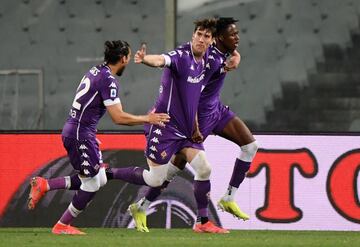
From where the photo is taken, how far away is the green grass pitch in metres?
9.47

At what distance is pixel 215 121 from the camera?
11.4 metres

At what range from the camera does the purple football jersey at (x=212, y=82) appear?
36.4 feet

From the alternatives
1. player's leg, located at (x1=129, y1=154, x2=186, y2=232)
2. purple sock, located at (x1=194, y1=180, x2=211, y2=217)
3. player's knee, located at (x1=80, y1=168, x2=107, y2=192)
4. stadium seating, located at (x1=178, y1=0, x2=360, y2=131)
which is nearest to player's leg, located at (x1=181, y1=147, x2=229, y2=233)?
purple sock, located at (x1=194, y1=180, x2=211, y2=217)

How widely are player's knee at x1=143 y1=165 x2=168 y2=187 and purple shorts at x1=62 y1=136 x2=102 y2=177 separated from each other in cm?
55

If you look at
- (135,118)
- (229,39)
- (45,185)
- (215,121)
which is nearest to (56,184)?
(45,185)

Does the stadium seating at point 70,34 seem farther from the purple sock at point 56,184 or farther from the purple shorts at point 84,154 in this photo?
the purple shorts at point 84,154

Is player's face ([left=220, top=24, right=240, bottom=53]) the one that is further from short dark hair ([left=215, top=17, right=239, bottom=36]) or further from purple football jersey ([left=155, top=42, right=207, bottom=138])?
purple football jersey ([left=155, top=42, right=207, bottom=138])

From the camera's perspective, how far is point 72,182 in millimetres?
11188

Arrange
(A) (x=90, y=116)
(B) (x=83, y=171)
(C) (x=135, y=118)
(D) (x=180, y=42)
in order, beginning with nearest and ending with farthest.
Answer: (C) (x=135, y=118) → (A) (x=90, y=116) → (B) (x=83, y=171) → (D) (x=180, y=42)

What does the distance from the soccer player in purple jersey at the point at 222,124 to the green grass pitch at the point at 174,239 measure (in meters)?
0.31

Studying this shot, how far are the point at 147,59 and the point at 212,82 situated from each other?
145cm

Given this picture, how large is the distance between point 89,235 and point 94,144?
831 millimetres

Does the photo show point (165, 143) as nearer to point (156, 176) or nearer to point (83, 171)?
point (156, 176)

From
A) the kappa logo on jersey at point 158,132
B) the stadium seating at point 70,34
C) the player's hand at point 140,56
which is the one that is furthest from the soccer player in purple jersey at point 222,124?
the stadium seating at point 70,34
